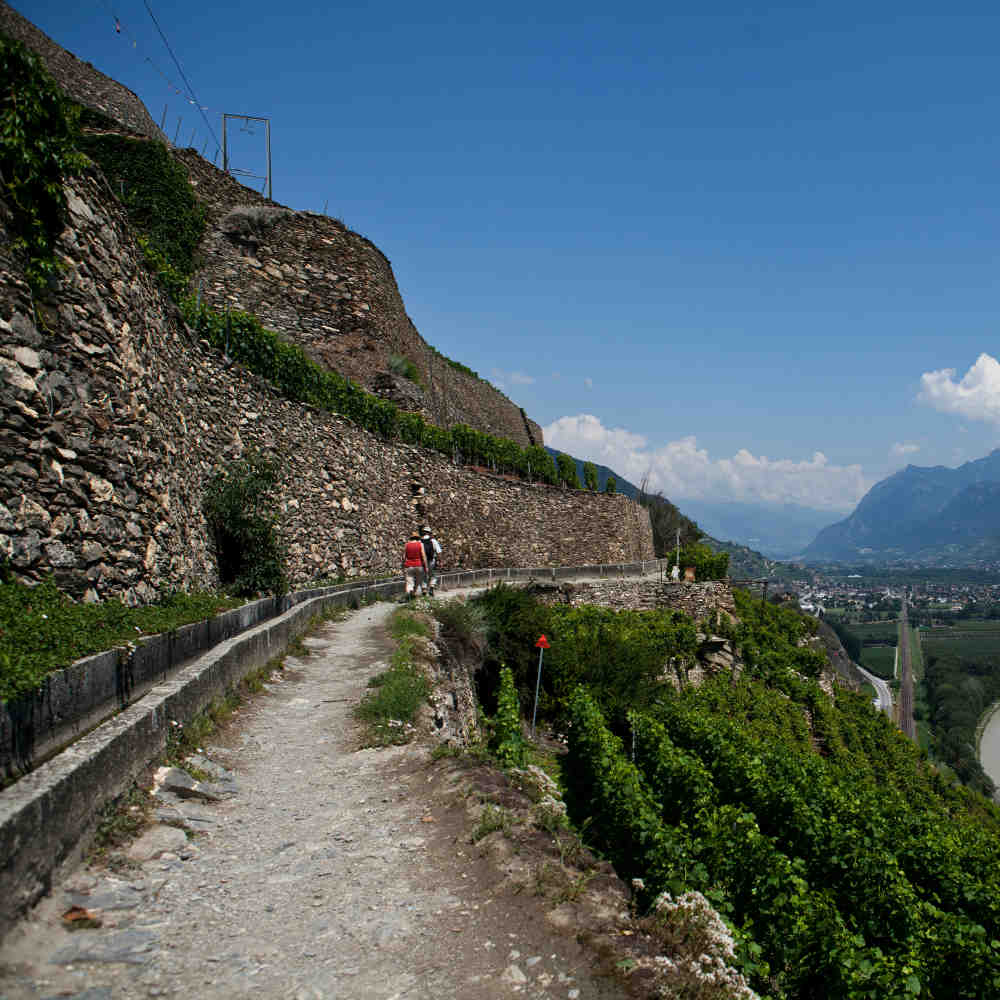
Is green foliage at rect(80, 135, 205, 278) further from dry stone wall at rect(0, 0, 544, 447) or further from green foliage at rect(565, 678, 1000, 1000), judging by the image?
green foliage at rect(565, 678, 1000, 1000)

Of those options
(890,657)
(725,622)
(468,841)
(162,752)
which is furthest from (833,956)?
(890,657)

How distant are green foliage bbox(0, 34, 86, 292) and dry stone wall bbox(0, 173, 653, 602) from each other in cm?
30

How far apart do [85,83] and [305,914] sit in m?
36.1

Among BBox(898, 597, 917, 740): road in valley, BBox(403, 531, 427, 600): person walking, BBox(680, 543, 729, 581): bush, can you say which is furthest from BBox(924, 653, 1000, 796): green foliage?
BBox(403, 531, 427, 600): person walking

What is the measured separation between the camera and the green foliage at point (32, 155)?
22.5 feet

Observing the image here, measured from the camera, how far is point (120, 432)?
8367 mm

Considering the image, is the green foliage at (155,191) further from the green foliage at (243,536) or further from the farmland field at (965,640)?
the farmland field at (965,640)

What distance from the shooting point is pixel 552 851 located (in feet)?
15.1

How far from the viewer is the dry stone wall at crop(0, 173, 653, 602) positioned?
21.5ft

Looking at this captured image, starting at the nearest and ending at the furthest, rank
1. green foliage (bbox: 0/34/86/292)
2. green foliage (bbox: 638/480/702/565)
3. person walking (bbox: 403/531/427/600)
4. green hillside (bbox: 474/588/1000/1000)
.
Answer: green foliage (bbox: 0/34/86/292)
green hillside (bbox: 474/588/1000/1000)
person walking (bbox: 403/531/427/600)
green foliage (bbox: 638/480/702/565)

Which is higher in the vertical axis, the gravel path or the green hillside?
the gravel path

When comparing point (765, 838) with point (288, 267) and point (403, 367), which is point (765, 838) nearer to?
point (403, 367)

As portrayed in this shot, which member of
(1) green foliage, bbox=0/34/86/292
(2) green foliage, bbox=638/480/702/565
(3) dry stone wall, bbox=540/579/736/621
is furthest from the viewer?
(2) green foliage, bbox=638/480/702/565

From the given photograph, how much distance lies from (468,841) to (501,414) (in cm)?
4615
